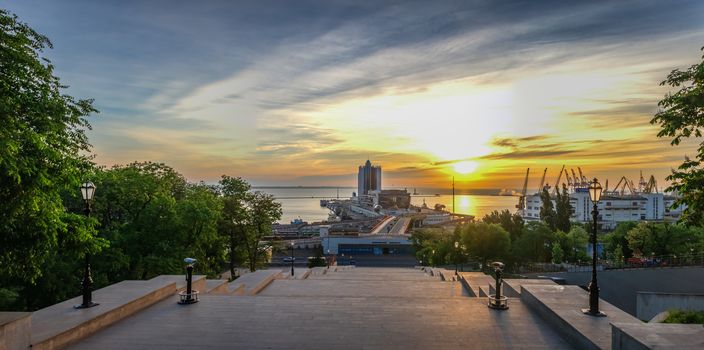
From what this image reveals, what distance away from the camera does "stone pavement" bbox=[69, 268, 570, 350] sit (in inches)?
314

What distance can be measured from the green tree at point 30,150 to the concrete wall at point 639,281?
2682cm

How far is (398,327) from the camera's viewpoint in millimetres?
8977

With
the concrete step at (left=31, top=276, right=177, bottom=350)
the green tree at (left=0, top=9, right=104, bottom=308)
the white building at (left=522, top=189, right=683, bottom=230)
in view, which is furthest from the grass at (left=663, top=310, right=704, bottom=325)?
the white building at (left=522, top=189, right=683, bottom=230)

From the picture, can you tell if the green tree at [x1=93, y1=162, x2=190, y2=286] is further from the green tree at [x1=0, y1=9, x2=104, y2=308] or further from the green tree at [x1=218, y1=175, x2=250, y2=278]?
the green tree at [x1=0, y1=9, x2=104, y2=308]

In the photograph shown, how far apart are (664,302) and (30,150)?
22.3 metres

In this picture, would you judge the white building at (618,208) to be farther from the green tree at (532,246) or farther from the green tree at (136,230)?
the green tree at (136,230)

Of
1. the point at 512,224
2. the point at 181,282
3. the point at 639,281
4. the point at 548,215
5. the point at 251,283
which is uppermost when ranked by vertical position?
the point at 548,215

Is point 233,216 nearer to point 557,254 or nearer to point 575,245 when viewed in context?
point 557,254

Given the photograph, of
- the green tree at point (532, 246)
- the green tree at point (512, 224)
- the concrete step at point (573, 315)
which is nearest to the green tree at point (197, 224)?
the concrete step at point (573, 315)

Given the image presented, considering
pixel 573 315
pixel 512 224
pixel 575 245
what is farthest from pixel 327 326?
pixel 575 245

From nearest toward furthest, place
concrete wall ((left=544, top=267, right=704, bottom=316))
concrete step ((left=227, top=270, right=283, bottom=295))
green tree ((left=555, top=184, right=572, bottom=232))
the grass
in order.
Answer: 1. the grass
2. concrete step ((left=227, top=270, right=283, bottom=295))
3. concrete wall ((left=544, top=267, right=704, bottom=316))
4. green tree ((left=555, top=184, right=572, bottom=232))

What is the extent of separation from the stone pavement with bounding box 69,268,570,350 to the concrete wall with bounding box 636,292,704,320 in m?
11.4

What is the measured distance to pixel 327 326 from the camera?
29.6 feet

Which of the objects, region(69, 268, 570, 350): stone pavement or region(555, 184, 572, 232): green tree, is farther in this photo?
region(555, 184, 572, 232): green tree
